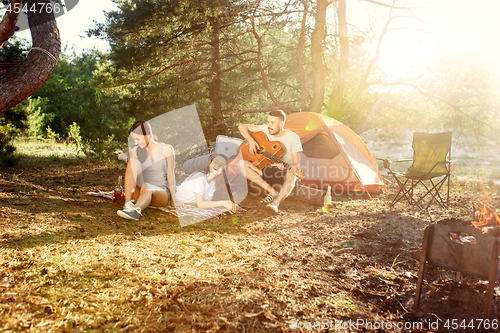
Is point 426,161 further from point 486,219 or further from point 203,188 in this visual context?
point 203,188

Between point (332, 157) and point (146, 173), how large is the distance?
4.20 meters

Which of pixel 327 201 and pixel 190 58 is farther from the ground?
pixel 190 58

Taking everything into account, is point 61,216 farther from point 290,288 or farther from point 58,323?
point 290,288

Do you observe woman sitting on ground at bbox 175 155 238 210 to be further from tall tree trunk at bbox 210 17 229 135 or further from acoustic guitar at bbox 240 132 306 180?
tall tree trunk at bbox 210 17 229 135

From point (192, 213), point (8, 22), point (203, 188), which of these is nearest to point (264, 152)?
point (203, 188)

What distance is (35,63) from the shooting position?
149 inches

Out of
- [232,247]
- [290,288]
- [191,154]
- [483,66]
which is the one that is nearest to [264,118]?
[191,154]

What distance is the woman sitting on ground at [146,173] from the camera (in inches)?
152

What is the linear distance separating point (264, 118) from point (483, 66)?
7.42 metres

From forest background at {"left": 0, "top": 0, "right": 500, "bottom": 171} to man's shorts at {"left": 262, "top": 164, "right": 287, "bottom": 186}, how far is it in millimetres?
3955

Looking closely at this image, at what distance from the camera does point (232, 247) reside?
314 centimetres

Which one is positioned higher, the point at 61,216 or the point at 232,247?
the point at 61,216

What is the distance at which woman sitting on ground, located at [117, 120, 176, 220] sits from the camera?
12.6ft

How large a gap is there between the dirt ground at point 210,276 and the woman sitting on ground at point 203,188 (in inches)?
11.1
